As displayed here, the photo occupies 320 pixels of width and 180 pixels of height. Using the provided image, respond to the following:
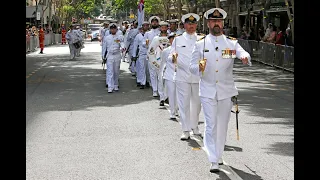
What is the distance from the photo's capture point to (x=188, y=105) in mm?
10102

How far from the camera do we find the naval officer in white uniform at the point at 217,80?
7.63 m

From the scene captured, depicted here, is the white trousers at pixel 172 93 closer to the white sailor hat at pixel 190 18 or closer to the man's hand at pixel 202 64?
the white sailor hat at pixel 190 18

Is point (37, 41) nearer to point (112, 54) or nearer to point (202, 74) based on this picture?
point (112, 54)

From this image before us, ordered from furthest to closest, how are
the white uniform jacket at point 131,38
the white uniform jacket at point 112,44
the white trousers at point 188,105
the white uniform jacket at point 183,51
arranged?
the white uniform jacket at point 131,38 < the white uniform jacket at point 112,44 < the white uniform jacket at point 183,51 < the white trousers at point 188,105

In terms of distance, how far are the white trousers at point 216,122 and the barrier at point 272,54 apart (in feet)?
54.6

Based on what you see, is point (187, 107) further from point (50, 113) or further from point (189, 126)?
point (50, 113)

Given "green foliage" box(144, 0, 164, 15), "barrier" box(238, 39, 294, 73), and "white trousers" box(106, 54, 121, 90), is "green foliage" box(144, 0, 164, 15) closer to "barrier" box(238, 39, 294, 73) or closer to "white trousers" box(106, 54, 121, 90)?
"barrier" box(238, 39, 294, 73)

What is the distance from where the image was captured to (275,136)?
10344 mm

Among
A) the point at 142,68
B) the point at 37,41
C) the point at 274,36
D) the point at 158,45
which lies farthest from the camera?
the point at 37,41

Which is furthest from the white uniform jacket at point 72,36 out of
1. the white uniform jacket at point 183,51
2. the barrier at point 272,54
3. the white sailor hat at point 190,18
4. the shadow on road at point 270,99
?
the white sailor hat at point 190,18

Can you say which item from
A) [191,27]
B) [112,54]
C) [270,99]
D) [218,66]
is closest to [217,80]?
[218,66]

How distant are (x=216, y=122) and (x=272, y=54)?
A: 20665mm

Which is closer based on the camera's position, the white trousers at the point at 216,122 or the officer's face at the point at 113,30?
the white trousers at the point at 216,122

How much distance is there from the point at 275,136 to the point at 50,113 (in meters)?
4.92
